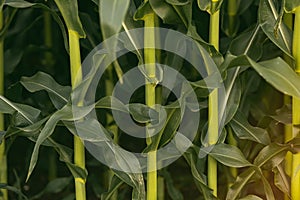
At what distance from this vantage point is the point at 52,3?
102cm

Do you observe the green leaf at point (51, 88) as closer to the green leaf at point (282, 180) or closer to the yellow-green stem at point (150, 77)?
the yellow-green stem at point (150, 77)

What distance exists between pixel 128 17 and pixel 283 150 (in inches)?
11.9

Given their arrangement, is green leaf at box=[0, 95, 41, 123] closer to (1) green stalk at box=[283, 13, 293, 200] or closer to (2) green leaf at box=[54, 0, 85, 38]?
(2) green leaf at box=[54, 0, 85, 38]

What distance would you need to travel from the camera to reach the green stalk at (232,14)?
43.3 inches

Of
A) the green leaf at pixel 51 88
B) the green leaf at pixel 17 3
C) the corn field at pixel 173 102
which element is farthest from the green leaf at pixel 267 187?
the green leaf at pixel 17 3

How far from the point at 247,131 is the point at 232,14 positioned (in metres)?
0.27

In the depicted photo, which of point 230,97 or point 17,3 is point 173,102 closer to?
point 230,97

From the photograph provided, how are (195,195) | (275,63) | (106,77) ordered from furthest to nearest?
(195,195), (106,77), (275,63)

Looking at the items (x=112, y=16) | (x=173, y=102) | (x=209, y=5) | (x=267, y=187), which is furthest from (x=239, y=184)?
(x=112, y=16)

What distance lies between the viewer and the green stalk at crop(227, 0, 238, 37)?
1.10 meters

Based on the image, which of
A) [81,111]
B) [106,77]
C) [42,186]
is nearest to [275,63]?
[81,111]

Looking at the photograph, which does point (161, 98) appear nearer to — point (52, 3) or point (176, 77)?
point (176, 77)

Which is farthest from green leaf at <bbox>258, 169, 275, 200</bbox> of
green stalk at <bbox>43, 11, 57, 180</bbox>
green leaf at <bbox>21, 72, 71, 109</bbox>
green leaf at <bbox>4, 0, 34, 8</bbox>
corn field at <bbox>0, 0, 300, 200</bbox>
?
green stalk at <bbox>43, 11, 57, 180</bbox>

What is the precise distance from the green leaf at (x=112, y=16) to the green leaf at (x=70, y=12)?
0.64 feet
